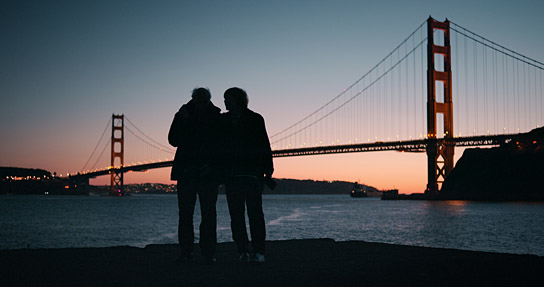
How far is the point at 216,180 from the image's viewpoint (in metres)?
4.22

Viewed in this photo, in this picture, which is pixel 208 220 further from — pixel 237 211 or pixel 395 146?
pixel 395 146

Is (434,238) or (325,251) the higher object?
(325,251)

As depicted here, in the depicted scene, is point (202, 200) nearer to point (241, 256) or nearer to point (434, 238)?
point (241, 256)

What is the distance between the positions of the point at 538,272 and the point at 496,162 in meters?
80.4

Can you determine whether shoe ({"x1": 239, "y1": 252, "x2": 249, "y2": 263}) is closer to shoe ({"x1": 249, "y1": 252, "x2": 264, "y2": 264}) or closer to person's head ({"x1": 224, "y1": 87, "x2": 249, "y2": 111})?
shoe ({"x1": 249, "y1": 252, "x2": 264, "y2": 264})

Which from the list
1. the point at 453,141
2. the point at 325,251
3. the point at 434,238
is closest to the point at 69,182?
the point at 453,141

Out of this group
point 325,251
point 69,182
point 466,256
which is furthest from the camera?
point 69,182

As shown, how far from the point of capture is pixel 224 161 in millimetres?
4227

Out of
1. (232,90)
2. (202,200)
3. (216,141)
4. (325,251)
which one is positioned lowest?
(325,251)

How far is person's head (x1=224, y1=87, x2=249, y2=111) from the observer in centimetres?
421

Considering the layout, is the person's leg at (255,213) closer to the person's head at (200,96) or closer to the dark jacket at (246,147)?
the dark jacket at (246,147)

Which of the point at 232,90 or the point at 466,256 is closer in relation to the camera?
the point at 232,90

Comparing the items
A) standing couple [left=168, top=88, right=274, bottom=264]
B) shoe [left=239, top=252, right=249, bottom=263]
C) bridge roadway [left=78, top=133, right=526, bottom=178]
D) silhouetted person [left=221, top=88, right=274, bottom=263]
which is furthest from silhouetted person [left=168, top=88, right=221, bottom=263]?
bridge roadway [left=78, top=133, right=526, bottom=178]

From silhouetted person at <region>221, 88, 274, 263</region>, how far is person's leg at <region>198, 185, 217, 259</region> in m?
0.14
